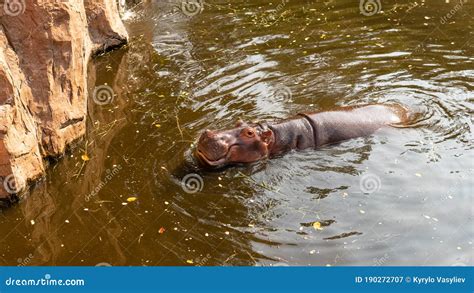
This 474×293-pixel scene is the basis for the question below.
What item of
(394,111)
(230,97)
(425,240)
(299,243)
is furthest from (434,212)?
(230,97)

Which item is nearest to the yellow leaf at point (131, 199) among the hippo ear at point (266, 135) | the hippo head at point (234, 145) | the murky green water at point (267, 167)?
the murky green water at point (267, 167)

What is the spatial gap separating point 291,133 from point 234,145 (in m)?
0.94

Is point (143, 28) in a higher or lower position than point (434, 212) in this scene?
higher

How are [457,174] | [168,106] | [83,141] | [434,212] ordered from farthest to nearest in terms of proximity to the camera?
[168,106] < [83,141] < [457,174] < [434,212]

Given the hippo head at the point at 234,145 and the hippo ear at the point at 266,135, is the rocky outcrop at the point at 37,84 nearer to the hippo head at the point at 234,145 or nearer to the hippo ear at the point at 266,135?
the hippo head at the point at 234,145

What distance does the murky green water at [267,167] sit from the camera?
22.4 feet

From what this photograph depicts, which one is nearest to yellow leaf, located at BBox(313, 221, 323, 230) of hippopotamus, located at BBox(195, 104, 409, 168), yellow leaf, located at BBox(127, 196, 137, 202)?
hippopotamus, located at BBox(195, 104, 409, 168)

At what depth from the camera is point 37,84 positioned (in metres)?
8.14

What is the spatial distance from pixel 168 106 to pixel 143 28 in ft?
14.1

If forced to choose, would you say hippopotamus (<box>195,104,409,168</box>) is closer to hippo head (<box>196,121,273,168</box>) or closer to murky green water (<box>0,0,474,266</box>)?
hippo head (<box>196,121,273,168</box>)

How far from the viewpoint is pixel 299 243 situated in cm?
680

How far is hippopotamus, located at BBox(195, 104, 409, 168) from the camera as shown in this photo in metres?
8.12

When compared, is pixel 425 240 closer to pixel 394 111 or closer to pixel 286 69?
pixel 394 111

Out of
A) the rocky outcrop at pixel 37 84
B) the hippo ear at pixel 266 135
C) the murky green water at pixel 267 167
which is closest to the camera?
the murky green water at pixel 267 167
